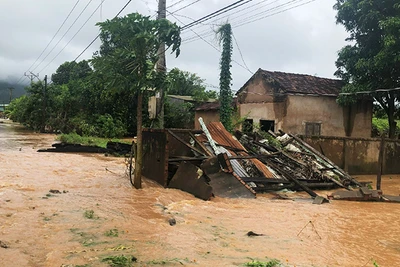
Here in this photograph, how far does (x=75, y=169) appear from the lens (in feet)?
42.8

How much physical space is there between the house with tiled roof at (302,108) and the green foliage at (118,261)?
14411mm

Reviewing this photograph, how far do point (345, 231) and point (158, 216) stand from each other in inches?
146

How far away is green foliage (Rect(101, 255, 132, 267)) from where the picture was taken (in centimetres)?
420

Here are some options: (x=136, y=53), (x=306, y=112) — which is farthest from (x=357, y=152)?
(x=136, y=53)

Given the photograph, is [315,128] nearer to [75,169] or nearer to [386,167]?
[386,167]

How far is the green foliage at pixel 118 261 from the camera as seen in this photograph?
4203 mm

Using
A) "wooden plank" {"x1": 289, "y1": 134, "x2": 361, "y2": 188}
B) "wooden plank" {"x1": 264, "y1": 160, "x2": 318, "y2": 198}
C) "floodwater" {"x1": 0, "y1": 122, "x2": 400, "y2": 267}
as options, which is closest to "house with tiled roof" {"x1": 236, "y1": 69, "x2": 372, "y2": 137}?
"wooden plank" {"x1": 289, "y1": 134, "x2": 361, "y2": 188}

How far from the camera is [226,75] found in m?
19.2

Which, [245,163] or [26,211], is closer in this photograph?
[26,211]

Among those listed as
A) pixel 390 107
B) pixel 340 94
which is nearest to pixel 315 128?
pixel 340 94

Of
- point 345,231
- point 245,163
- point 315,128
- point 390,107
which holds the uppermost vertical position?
point 390,107

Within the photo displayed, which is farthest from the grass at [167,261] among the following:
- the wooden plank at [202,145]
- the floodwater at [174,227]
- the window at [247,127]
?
the window at [247,127]

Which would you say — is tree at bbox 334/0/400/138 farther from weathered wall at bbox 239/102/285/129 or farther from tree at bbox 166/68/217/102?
tree at bbox 166/68/217/102

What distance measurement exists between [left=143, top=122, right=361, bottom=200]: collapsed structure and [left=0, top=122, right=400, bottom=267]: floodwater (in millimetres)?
412
